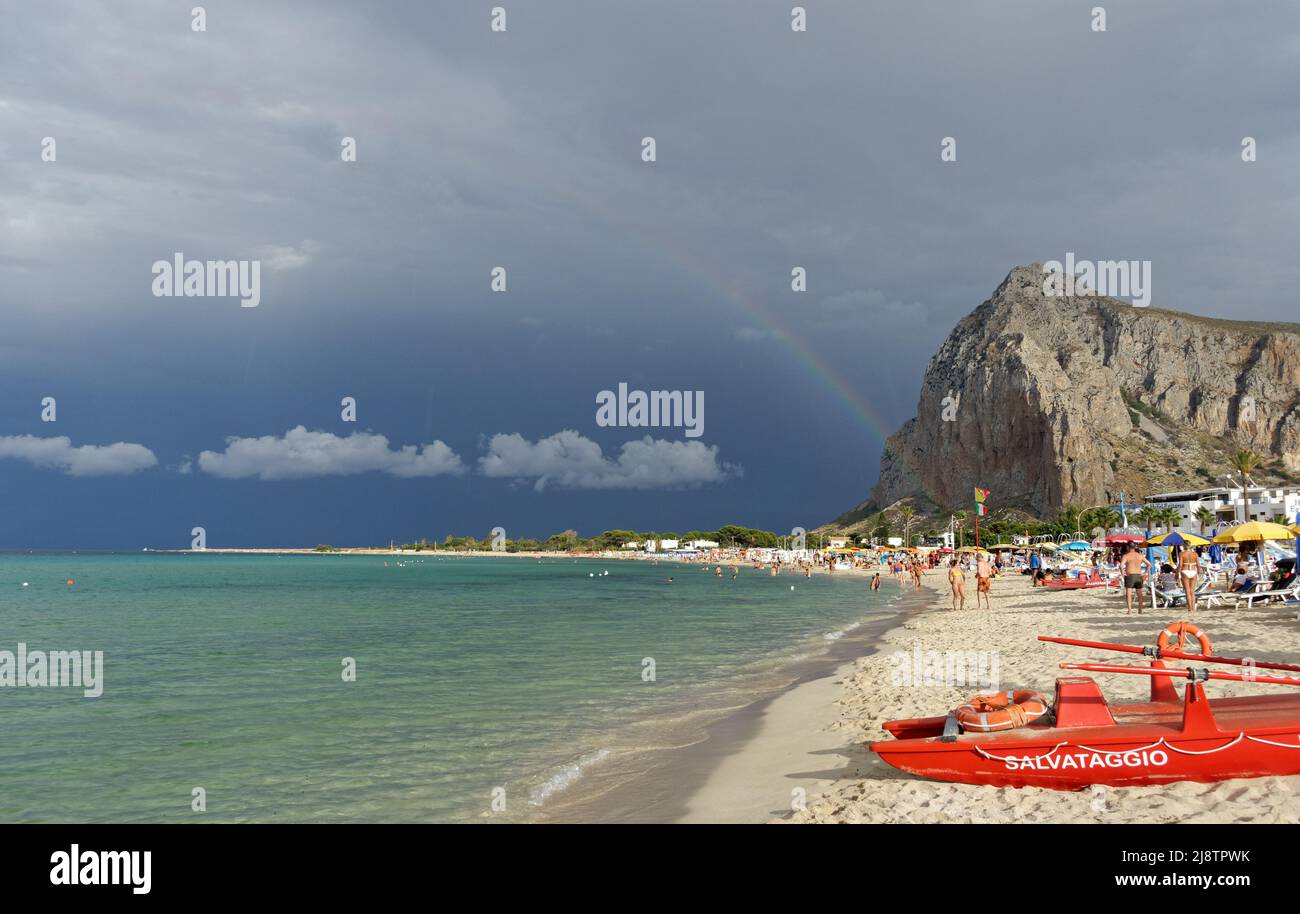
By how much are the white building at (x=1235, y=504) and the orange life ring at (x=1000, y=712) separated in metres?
117

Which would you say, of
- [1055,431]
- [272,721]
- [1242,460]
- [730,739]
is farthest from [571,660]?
[1055,431]

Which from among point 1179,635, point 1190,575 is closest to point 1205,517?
point 1190,575

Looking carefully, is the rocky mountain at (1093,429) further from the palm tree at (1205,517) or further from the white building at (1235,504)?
the palm tree at (1205,517)

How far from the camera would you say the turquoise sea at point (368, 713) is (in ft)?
36.5

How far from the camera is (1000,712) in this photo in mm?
8836

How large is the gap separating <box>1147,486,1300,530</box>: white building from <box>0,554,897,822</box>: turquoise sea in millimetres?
105513

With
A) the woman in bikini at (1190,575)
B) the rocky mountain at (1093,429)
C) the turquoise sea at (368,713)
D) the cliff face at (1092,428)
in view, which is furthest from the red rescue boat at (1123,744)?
the cliff face at (1092,428)

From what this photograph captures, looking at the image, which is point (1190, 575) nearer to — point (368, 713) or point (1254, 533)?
point (1254, 533)

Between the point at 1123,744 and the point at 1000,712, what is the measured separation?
1208 millimetres

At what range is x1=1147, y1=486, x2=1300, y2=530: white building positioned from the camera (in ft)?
368

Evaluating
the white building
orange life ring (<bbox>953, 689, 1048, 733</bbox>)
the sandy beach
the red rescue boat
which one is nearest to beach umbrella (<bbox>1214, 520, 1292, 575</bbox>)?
the sandy beach

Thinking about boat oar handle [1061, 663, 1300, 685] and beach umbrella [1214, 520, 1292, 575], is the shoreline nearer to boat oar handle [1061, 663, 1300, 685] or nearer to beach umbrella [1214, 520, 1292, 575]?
boat oar handle [1061, 663, 1300, 685]
